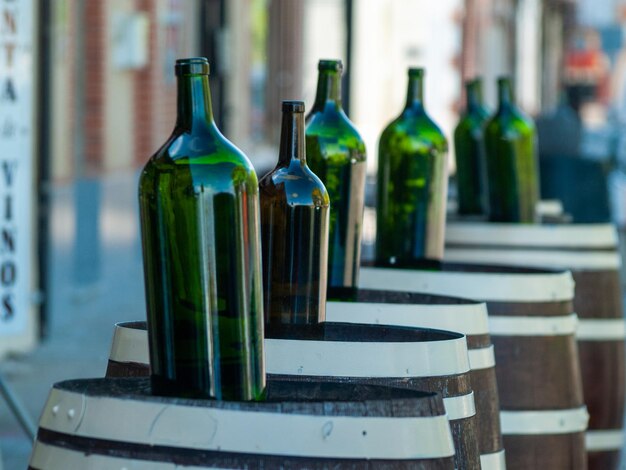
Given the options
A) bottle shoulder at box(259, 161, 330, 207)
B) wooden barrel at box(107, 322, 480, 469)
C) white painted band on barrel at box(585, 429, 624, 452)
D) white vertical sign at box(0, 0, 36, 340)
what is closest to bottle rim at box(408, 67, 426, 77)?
bottle shoulder at box(259, 161, 330, 207)

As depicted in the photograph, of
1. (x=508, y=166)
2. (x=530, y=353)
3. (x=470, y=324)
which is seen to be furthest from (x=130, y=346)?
(x=508, y=166)

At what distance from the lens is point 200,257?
1.61m

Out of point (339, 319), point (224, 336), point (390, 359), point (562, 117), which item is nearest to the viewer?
point (224, 336)

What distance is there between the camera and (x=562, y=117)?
350 inches

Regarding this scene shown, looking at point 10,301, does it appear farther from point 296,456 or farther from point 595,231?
point 296,456

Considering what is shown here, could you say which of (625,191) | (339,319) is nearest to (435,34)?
(625,191)

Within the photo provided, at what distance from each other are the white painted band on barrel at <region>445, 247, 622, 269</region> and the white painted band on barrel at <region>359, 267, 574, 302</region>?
613 millimetres

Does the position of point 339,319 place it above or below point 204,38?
below

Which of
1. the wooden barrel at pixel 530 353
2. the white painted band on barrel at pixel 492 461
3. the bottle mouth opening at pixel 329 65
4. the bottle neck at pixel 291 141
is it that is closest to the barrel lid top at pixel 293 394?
the bottle neck at pixel 291 141

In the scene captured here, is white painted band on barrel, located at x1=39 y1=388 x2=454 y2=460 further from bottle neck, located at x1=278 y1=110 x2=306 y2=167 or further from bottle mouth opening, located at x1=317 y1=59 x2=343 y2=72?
bottle mouth opening, located at x1=317 y1=59 x2=343 y2=72

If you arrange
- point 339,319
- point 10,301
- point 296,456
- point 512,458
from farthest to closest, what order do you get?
point 10,301
point 512,458
point 339,319
point 296,456

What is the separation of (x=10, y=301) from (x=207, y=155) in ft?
12.8

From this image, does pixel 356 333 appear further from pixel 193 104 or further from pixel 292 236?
pixel 193 104

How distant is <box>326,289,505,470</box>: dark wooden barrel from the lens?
7.30 ft
